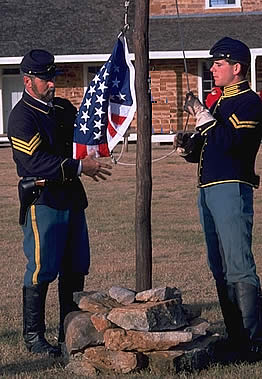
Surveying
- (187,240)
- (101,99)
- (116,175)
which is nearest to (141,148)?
(101,99)

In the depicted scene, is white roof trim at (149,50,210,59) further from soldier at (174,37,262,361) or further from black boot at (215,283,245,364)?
black boot at (215,283,245,364)

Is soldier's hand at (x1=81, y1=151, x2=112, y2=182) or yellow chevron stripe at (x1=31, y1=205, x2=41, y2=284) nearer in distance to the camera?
soldier's hand at (x1=81, y1=151, x2=112, y2=182)

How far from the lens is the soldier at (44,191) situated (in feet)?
21.9

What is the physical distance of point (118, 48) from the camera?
7500mm

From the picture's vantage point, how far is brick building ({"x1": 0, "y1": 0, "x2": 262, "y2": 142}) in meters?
28.1

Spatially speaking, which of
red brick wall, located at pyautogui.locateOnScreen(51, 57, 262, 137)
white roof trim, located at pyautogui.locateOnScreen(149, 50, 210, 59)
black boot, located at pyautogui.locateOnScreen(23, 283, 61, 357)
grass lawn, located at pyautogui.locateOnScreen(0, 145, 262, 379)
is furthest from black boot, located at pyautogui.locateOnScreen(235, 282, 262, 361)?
red brick wall, located at pyautogui.locateOnScreen(51, 57, 262, 137)

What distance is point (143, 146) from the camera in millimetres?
6895

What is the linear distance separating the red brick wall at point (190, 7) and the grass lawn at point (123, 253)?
9.12 meters

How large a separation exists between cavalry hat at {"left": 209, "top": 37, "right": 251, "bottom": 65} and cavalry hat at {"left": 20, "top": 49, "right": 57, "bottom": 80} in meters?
1.16

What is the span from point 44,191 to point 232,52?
5.34 feet

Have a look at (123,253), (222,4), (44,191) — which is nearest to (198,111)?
(44,191)

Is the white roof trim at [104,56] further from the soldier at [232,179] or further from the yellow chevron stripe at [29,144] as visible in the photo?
the soldier at [232,179]

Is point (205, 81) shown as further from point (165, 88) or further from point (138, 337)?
point (138, 337)

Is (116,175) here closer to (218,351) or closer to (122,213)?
(122,213)
